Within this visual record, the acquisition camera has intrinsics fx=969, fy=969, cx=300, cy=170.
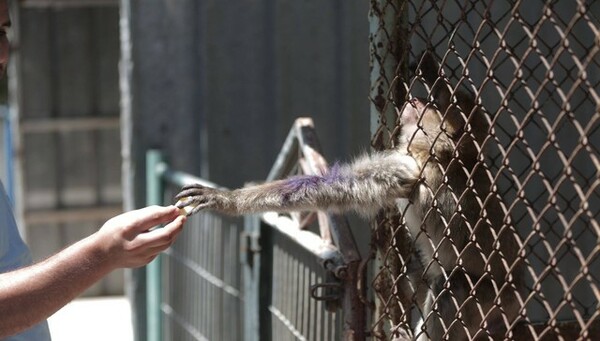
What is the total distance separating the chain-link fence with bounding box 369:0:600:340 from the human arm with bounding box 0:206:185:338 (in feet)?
2.87

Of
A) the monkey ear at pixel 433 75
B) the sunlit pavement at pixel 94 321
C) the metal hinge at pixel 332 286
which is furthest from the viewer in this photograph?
the sunlit pavement at pixel 94 321

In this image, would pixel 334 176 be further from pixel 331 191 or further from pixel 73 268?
pixel 73 268

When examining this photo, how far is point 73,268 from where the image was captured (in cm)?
253

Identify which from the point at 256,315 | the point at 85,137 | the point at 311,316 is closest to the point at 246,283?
the point at 256,315

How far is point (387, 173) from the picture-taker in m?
3.75

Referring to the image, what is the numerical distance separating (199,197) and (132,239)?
1.24 m

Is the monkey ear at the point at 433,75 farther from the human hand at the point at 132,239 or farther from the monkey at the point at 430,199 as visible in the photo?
the human hand at the point at 132,239

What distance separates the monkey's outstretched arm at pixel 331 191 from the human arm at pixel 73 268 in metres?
1.04

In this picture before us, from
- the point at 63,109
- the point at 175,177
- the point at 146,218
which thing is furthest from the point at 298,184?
the point at 63,109

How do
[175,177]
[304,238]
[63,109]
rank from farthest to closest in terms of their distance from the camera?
[63,109], [175,177], [304,238]

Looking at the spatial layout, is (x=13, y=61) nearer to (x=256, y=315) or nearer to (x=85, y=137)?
(x=85, y=137)

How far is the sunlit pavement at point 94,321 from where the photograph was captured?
878cm

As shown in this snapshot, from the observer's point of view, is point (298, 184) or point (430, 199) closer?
point (430, 199)

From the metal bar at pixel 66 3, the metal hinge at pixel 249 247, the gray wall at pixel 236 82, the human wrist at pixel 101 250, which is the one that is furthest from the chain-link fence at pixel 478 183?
the metal bar at pixel 66 3
